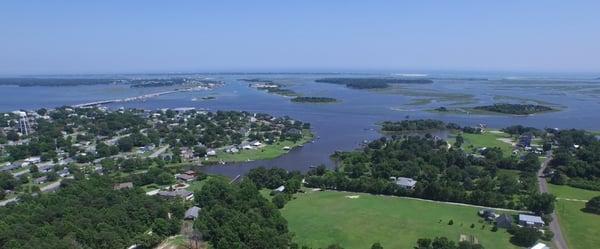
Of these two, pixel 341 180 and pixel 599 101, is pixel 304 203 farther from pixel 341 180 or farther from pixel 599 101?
pixel 599 101

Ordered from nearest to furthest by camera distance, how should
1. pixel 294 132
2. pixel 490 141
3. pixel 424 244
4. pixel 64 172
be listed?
pixel 424 244
pixel 64 172
pixel 490 141
pixel 294 132

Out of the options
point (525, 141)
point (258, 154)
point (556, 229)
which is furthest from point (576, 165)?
point (258, 154)

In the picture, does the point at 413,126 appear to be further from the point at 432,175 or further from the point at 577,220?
the point at 577,220

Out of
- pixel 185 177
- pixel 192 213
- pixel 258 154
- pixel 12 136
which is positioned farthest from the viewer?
pixel 12 136

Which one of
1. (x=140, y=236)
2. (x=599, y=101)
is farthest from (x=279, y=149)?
(x=599, y=101)

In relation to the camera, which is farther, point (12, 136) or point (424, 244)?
point (12, 136)

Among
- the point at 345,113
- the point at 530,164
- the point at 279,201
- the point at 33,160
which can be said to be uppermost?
the point at 279,201

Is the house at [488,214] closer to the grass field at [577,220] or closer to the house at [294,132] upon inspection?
the grass field at [577,220]
